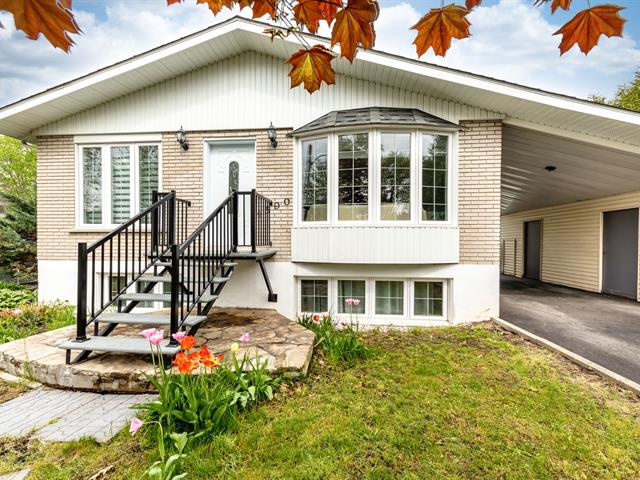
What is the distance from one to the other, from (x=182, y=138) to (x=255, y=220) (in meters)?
2.14

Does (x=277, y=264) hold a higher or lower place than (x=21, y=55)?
lower

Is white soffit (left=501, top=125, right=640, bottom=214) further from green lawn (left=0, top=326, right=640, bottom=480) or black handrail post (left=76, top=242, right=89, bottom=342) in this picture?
black handrail post (left=76, top=242, right=89, bottom=342)

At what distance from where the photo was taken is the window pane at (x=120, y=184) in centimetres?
571

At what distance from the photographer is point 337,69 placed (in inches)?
203

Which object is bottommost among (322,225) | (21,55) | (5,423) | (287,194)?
(5,423)

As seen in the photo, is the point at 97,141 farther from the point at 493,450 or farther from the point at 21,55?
the point at 493,450

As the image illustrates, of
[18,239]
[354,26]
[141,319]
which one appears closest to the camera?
[354,26]

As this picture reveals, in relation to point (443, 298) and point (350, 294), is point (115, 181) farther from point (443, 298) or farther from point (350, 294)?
point (443, 298)

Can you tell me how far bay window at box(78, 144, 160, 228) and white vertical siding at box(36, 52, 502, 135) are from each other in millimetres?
389

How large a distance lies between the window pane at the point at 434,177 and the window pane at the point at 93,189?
233 inches

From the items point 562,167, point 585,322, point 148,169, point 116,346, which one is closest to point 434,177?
point 562,167

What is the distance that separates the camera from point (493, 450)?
2080 mm

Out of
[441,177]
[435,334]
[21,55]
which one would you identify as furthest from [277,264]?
[21,55]

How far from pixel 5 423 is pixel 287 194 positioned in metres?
4.18
